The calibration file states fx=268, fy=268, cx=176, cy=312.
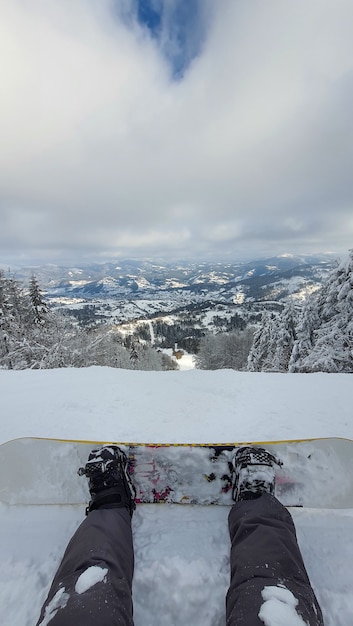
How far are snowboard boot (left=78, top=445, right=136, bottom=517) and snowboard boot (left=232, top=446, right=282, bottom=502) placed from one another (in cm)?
105

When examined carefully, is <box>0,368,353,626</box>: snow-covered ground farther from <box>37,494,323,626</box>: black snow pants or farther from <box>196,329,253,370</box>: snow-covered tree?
<box>196,329,253,370</box>: snow-covered tree

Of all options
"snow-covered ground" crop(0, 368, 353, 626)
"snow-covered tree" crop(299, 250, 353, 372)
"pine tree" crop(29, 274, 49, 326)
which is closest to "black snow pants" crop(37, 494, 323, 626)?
"snow-covered ground" crop(0, 368, 353, 626)

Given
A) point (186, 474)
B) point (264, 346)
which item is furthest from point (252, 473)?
point (264, 346)

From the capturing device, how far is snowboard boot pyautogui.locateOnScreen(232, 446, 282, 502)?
2.46m

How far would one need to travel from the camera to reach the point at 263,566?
175 centimetres

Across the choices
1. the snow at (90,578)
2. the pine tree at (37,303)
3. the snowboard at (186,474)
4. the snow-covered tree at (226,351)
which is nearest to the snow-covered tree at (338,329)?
the snowboard at (186,474)

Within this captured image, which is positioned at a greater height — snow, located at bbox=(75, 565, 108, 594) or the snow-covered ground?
snow, located at bbox=(75, 565, 108, 594)

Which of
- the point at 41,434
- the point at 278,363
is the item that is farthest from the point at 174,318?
the point at 41,434

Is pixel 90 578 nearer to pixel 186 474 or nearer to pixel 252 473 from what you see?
pixel 186 474

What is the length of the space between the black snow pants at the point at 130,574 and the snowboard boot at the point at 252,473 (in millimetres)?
220

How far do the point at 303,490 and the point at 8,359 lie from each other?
17897 millimetres

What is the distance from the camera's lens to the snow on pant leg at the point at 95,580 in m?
1.51

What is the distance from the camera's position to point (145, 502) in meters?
2.75

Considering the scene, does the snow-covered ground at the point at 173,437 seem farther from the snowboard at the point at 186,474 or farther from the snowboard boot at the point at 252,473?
the snowboard boot at the point at 252,473
